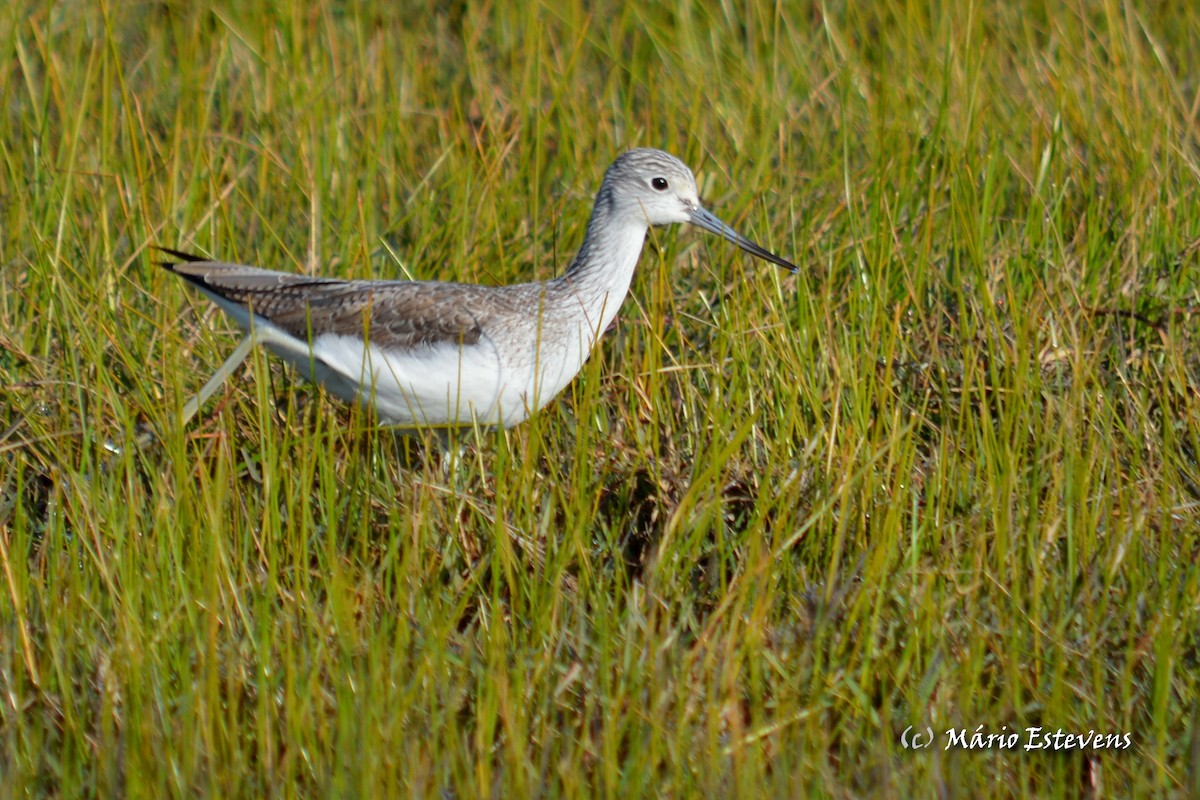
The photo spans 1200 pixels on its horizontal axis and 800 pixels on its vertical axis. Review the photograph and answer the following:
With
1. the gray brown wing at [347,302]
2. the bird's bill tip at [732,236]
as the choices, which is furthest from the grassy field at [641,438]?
the gray brown wing at [347,302]

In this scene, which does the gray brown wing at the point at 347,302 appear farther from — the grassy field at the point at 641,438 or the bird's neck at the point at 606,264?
the bird's neck at the point at 606,264

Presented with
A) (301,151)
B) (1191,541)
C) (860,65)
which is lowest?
(1191,541)

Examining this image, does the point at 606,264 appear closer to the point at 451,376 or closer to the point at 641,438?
the point at 451,376

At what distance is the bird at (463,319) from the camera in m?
4.10

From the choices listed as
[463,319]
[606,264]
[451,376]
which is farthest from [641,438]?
[606,264]

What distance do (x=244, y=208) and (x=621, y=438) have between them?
2268 mm

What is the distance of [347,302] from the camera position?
439 centimetres

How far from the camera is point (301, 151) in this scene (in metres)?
5.37

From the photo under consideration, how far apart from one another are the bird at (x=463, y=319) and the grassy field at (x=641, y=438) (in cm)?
15

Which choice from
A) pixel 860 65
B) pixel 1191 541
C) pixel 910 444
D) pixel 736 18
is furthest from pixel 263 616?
pixel 736 18

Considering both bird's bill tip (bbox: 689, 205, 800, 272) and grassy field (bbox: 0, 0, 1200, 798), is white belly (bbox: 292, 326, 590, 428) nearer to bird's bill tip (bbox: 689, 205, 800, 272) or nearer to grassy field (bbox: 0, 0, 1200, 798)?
grassy field (bbox: 0, 0, 1200, 798)

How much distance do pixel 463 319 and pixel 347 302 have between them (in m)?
0.42

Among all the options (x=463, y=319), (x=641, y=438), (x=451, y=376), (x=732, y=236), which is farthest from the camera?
(x=732, y=236)

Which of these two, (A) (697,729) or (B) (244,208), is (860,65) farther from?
(A) (697,729)
